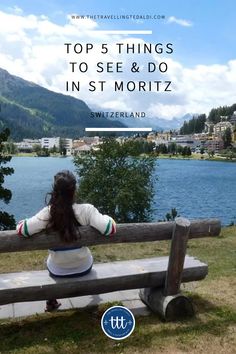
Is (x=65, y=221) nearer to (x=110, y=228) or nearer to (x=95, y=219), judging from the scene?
(x=95, y=219)

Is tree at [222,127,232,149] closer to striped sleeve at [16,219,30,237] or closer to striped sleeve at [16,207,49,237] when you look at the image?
striped sleeve at [16,207,49,237]

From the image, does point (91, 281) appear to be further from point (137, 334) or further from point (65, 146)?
point (65, 146)

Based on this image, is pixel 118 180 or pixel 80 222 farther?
pixel 118 180

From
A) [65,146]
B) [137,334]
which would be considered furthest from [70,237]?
[65,146]

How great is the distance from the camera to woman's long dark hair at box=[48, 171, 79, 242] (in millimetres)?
4895

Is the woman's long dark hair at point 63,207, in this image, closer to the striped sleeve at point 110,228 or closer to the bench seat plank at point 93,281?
the striped sleeve at point 110,228

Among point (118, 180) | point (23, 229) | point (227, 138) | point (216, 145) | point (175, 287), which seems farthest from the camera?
point (216, 145)

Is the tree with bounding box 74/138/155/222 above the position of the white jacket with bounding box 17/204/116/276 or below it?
below

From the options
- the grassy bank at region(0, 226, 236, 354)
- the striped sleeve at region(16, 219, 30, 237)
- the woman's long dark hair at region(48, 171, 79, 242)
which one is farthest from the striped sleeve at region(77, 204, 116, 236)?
the grassy bank at region(0, 226, 236, 354)

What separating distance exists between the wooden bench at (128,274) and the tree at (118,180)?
3261 centimetres

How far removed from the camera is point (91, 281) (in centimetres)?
522

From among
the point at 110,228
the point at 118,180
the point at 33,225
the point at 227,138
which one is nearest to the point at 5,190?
the point at 33,225

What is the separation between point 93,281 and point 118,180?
3584cm

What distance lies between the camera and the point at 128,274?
17.8ft
